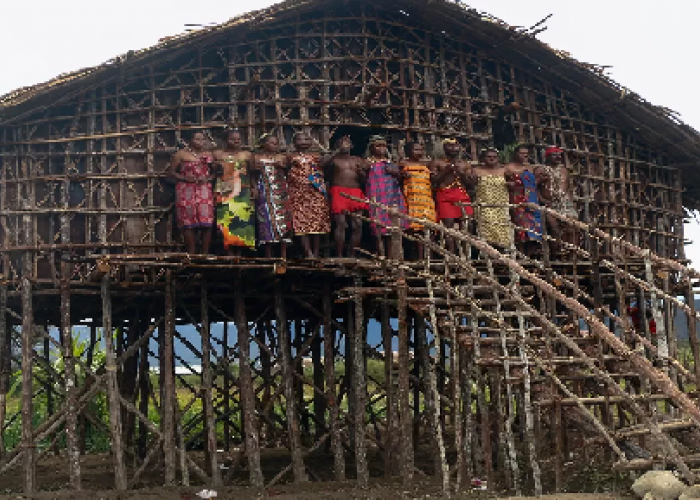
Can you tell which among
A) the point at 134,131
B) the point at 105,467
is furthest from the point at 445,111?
the point at 105,467

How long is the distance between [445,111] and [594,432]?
6.11 metres

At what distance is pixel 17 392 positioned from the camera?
25.1m

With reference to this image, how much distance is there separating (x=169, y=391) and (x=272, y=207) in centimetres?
293

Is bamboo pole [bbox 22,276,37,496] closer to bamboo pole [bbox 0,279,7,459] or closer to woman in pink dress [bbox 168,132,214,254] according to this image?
bamboo pole [bbox 0,279,7,459]

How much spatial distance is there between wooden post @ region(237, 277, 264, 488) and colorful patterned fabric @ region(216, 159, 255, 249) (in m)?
0.76

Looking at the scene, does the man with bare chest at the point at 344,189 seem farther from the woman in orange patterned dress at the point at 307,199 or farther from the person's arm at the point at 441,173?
the person's arm at the point at 441,173

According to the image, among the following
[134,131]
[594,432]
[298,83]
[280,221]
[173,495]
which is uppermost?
[298,83]

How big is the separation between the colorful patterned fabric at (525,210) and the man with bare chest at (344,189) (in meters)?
2.35

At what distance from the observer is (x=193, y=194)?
34.4 ft

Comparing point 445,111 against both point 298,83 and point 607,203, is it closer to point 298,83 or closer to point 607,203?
point 298,83

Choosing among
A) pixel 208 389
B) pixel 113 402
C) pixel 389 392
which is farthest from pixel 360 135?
pixel 113 402

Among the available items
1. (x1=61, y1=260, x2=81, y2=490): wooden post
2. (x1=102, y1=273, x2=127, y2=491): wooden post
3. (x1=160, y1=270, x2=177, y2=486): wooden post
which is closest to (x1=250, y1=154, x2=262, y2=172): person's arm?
(x1=160, y1=270, x2=177, y2=486): wooden post

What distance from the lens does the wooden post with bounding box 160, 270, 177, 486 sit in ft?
35.2

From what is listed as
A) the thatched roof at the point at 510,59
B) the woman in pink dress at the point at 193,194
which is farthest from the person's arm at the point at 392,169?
the thatched roof at the point at 510,59
